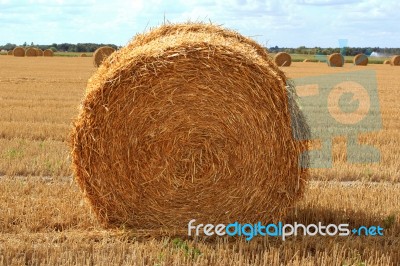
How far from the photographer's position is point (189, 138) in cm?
573

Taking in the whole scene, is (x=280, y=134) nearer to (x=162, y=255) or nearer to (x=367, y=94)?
(x=162, y=255)

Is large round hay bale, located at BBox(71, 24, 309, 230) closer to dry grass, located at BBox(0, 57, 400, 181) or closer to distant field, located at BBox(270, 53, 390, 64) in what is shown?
dry grass, located at BBox(0, 57, 400, 181)

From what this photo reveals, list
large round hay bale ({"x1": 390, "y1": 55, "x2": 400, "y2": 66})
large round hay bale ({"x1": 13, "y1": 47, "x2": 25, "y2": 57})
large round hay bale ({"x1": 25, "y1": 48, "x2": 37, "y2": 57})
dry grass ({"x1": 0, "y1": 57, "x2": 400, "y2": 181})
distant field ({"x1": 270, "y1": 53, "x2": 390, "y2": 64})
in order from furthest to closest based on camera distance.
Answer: distant field ({"x1": 270, "y1": 53, "x2": 390, "y2": 64})
large round hay bale ({"x1": 25, "y1": 48, "x2": 37, "y2": 57})
large round hay bale ({"x1": 13, "y1": 47, "x2": 25, "y2": 57})
large round hay bale ({"x1": 390, "y1": 55, "x2": 400, "y2": 66})
dry grass ({"x1": 0, "y1": 57, "x2": 400, "y2": 181})

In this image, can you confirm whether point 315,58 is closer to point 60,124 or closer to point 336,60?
point 336,60

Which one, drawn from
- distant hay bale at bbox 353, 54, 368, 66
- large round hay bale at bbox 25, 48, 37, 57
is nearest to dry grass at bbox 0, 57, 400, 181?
distant hay bale at bbox 353, 54, 368, 66

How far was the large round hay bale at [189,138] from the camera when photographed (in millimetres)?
5508

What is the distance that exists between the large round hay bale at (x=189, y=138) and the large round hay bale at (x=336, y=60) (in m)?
30.9

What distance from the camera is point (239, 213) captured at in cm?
574

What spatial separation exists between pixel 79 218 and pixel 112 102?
1150 mm

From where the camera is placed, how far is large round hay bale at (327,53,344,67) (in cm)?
3572

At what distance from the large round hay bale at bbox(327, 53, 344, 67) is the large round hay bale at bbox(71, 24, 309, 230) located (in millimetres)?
30882

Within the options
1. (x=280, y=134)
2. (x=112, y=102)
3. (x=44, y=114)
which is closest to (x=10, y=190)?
(x=112, y=102)

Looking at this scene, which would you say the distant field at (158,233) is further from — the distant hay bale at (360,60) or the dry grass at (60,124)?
the distant hay bale at (360,60)

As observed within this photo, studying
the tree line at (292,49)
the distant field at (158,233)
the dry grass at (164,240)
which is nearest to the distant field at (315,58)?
the tree line at (292,49)
